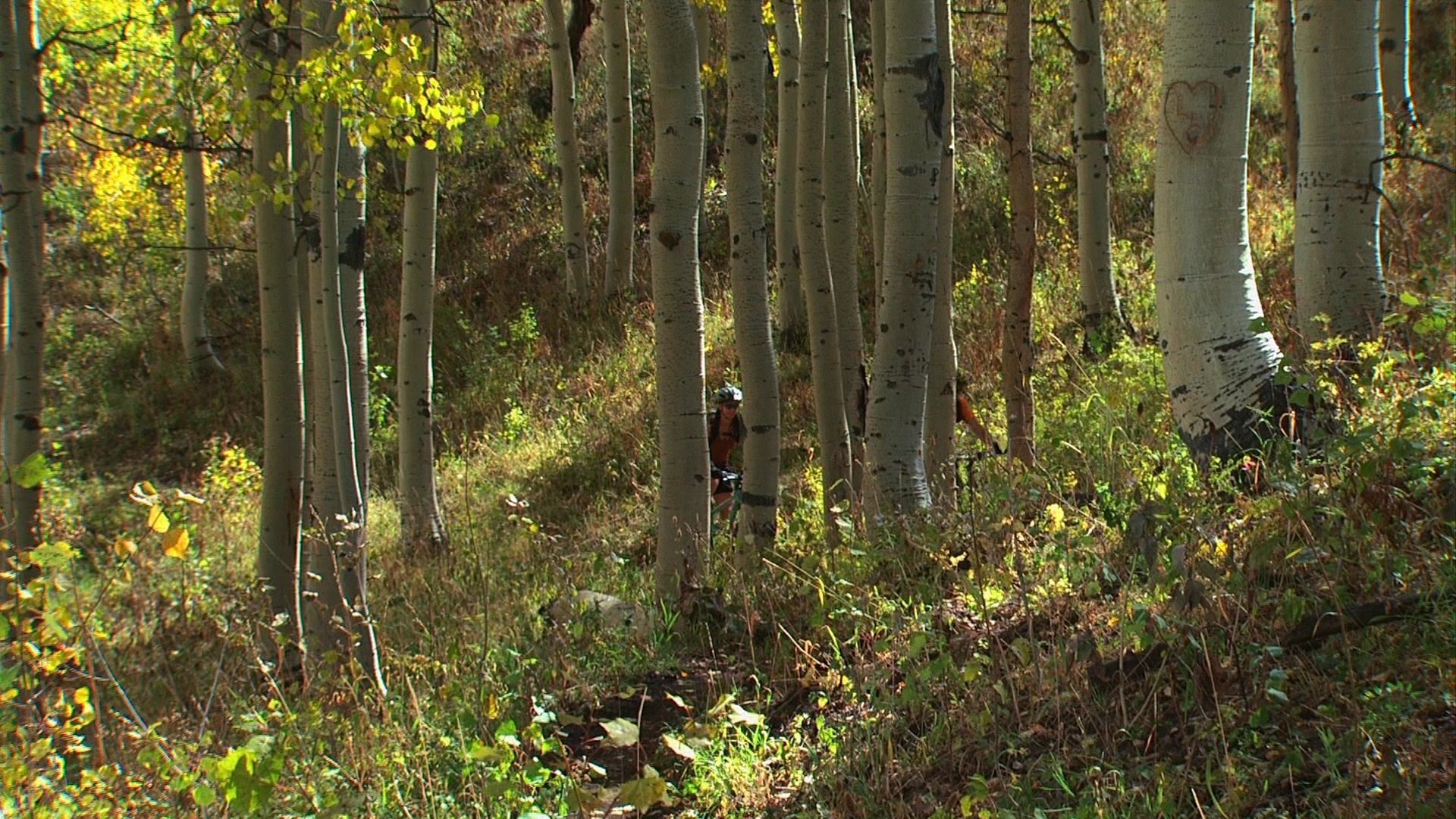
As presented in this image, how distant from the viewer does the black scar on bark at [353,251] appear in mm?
7250

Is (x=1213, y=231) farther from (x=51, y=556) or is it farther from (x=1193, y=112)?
(x=51, y=556)

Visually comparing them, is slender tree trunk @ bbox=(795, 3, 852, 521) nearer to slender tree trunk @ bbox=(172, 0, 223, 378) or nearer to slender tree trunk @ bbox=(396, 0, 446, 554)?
slender tree trunk @ bbox=(396, 0, 446, 554)

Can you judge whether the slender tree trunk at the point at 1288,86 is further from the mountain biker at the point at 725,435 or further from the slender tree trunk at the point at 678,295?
the slender tree trunk at the point at 678,295

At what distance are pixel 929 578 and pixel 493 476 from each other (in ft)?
28.5

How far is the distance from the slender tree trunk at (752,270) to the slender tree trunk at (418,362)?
3.80m

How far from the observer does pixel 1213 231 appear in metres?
4.41

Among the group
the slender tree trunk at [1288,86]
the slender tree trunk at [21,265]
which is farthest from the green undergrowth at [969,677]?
the slender tree trunk at [1288,86]

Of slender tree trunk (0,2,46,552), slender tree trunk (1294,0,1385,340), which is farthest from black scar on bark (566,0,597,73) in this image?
slender tree trunk (1294,0,1385,340)

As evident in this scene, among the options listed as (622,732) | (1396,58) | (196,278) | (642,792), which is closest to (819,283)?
(622,732)

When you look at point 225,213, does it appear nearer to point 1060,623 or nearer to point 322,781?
point 322,781

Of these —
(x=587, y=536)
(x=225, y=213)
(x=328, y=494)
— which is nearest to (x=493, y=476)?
(x=587, y=536)

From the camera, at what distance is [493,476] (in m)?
12.6

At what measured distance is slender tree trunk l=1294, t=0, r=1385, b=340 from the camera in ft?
17.1

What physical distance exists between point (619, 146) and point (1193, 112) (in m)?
10.5
